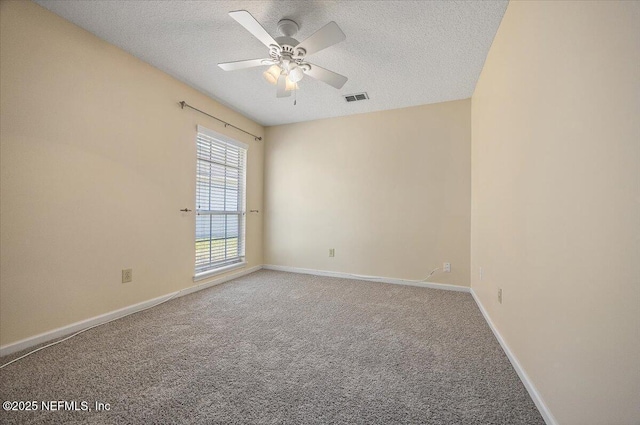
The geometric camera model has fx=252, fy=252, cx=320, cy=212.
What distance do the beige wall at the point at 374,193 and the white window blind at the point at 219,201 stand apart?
0.61 m

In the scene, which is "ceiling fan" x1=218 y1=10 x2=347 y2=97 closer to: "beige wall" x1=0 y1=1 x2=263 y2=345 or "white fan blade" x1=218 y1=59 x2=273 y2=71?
"white fan blade" x1=218 y1=59 x2=273 y2=71

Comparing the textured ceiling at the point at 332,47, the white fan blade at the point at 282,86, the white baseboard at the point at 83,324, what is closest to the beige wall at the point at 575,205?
the textured ceiling at the point at 332,47

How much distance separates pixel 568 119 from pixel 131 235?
327 cm

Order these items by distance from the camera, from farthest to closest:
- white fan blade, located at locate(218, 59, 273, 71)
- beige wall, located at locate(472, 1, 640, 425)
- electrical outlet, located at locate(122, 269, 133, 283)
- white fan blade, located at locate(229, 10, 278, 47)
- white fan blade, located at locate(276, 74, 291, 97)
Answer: electrical outlet, located at locate(122, 269, 133, 283)
white fan blade, located at locate(276, 74, 291, 97)
white fan blade, located at locate(218, 59, 273, 71)
white fan blade, located at locate(229, 10, 278, 47)
beige wall, located at locate(472, 1, 640, 425)

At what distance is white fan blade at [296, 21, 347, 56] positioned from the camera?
1664 millimetres

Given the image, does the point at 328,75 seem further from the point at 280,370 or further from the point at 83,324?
the point at 83,324

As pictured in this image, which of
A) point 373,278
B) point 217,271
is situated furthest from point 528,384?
point 217,271

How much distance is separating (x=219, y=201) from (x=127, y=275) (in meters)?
1.43

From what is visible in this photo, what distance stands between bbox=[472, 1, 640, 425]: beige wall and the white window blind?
3.23 metres

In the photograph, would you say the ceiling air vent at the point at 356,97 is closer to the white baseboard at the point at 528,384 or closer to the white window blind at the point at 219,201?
the white window blind at the point at 219,201

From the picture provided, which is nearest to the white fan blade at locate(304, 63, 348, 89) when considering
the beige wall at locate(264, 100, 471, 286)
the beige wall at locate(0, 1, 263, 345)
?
the beige wall at locate(264, 100, 471, 286)

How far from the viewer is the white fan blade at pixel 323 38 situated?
1664mm

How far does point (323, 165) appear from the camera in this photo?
4055 mm

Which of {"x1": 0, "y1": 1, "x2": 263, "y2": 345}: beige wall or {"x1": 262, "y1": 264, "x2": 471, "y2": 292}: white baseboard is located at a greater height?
{"x1": 0, "y1": 1, "x2": 263, "y2": 345}: beige wall
